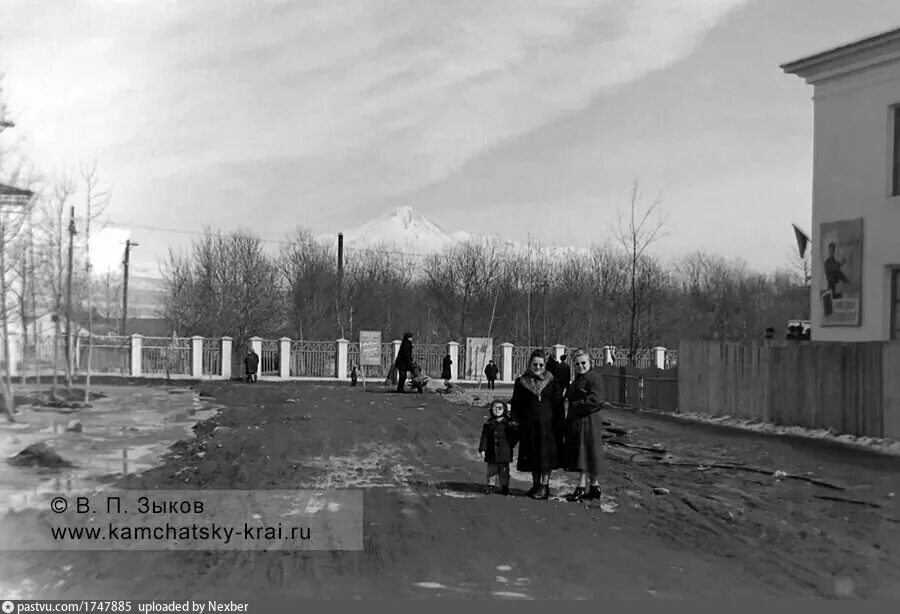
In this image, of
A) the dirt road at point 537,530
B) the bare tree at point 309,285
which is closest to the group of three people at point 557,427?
the dirt road at point 537,530

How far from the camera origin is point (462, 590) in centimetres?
636

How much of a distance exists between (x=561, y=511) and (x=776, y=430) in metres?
9.61

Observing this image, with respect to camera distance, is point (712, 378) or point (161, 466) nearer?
point (161, 466)

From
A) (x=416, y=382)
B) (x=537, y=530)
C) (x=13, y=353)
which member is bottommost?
(x=537, y=530)

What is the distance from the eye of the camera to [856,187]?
21625 mm

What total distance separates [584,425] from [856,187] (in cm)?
1505

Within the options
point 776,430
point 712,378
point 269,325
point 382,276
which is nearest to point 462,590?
point 776,430

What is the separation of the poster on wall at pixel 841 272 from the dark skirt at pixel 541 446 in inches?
577

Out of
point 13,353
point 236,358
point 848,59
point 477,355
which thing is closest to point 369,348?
point 477,355

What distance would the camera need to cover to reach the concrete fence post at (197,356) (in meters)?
38.2

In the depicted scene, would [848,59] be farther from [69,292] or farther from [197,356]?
[197,356]

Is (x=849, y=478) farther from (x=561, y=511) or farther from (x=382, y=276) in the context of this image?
(x=382, y=276)

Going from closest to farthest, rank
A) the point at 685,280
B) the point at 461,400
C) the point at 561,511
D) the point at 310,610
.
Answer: the point at 310,610 → the point at 561,511 → the point at 461,400 → the point at 685,280

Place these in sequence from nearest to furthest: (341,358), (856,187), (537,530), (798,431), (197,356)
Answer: (537,530), (798,431), (856,187), (197,356), (341,358)
